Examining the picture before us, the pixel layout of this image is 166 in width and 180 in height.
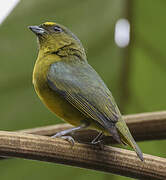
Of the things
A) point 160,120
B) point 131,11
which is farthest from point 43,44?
→ point 160,120

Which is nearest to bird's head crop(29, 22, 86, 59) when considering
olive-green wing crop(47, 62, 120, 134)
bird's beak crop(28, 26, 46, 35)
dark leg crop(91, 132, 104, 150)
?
bird's beak crop(28, 26, 46, 35)

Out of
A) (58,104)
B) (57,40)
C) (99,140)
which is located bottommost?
(99,140)

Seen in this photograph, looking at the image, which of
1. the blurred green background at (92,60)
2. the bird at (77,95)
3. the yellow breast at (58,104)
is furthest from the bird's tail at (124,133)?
the blurred green background at (92,60)

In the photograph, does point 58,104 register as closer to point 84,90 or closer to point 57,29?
point 84,90

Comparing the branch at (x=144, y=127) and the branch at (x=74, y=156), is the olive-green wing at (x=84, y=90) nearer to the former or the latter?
the branch at (x=144, y=127)

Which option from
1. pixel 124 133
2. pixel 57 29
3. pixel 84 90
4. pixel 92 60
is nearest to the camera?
pixel 124 133

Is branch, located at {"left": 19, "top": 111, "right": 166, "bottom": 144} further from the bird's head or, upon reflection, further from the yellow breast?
the bird's head

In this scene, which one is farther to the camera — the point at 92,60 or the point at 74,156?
the point at 92,60

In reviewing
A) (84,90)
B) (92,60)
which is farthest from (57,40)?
(84,90)
